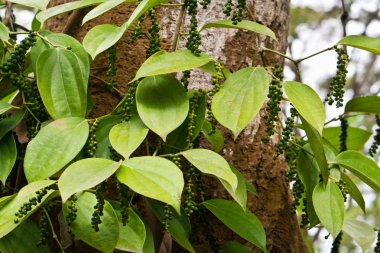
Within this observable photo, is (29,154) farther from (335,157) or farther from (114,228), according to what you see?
(335,157)

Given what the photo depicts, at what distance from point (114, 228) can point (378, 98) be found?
48cm

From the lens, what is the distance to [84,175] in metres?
0.77

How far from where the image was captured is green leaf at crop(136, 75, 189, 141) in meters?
0.87

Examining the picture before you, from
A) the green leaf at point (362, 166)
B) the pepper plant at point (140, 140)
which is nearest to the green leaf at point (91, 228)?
the pepper plant at point (140, 140)

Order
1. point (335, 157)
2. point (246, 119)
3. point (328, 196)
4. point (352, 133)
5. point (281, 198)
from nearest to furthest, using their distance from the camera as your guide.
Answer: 1. point (246, 119)
2. point (328, 196)
3. point (335, 157)
4. point (281, 198)
5. point (352, 133)

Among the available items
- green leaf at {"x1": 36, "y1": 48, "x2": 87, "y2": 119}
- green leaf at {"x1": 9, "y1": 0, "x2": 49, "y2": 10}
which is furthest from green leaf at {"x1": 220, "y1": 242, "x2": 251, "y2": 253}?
green leaf at {"x1": 9, "y1": 0, "x2": 49, "y2": 10}

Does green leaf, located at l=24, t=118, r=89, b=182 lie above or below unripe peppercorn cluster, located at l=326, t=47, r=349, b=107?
below

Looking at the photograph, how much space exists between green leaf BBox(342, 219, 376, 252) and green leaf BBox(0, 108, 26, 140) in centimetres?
67

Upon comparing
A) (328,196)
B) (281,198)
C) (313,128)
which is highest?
(313,128)

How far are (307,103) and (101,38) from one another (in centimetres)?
30

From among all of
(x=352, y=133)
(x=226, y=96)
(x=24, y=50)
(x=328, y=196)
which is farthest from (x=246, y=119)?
(x=352, y=133)

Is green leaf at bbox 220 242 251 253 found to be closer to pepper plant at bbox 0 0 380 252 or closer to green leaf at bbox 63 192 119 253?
pepper plant at bbox 0 0 380 252

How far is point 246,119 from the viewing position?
0.86 meters

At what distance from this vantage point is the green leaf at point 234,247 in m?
1.09
